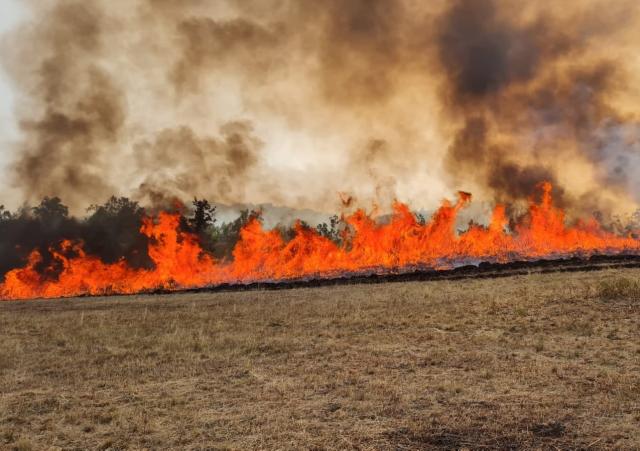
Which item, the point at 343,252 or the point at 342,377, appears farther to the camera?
the point at 343,252

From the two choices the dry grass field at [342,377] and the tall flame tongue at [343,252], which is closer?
the dry grass field at [342,377]

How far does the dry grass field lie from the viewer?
794 centimetres

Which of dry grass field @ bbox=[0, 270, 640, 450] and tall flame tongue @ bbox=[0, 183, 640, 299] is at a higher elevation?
tall flame tongue @ bbox=[0, 183, 640, 299]

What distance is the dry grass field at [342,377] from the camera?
7.94m

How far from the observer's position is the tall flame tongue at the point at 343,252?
138 feet

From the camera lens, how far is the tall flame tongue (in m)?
42.1

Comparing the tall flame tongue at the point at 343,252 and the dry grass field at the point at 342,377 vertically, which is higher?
the tall flame tongue at the point at 343,252

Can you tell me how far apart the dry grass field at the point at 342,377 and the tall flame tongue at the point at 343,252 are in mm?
20415

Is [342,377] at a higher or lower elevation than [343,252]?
lower

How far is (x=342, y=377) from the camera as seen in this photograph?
Answer: 11328mm

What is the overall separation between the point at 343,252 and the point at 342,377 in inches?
1276

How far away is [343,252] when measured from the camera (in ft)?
143

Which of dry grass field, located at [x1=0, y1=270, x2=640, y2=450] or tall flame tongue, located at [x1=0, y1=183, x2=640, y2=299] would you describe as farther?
tall flame tongue, located at [x1=0, y1=183, x2=640, y2=299]

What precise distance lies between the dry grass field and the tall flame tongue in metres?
20.4
